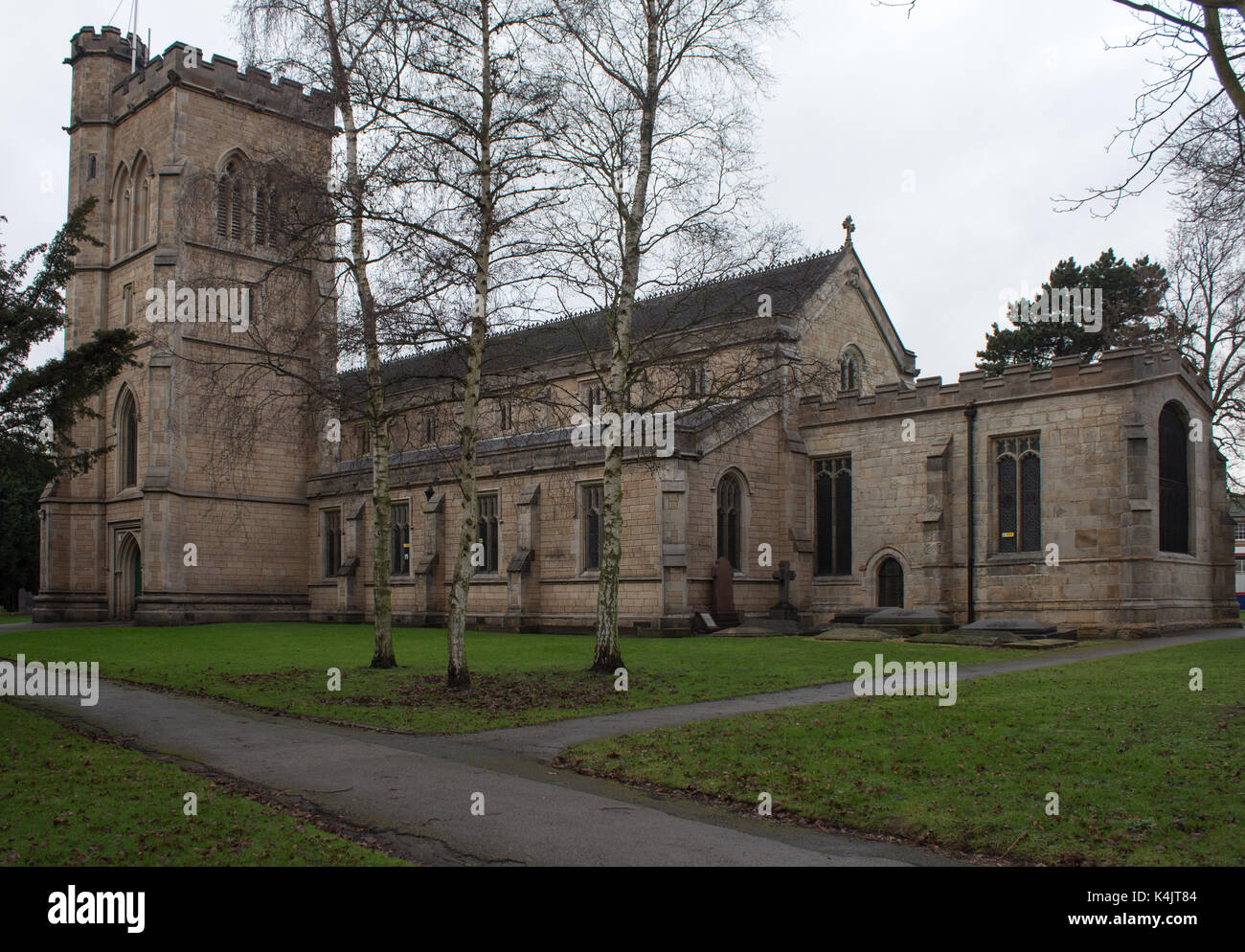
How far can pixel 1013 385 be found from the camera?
28.6 m

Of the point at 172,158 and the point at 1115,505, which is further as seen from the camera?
the point at 172,158

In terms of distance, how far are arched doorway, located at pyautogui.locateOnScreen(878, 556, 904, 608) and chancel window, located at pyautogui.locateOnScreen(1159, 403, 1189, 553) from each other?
720 cm

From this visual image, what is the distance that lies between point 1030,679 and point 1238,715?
4559mm

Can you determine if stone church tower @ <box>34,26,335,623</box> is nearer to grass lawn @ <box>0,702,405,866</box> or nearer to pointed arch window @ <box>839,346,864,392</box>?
pointed arch window @ <box>839,346,864,392</box>

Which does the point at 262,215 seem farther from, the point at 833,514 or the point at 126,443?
the point at 126,443

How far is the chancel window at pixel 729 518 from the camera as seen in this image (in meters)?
31.3

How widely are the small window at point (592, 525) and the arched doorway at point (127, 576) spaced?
63.0 feet

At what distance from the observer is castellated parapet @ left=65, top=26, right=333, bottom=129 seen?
1513 inches

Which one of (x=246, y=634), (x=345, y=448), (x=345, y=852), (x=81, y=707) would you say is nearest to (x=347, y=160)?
(x=81, y=707)

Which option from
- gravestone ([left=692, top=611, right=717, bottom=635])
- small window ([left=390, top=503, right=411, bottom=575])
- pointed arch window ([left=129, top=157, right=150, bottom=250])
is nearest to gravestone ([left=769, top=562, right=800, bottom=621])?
gravestone ([left=692, top=611, right=717, bottom=635])

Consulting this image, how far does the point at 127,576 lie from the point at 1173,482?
3670 cm

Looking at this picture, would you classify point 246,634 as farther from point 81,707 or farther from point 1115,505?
point 1115,505

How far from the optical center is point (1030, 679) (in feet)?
Result: 51.4
